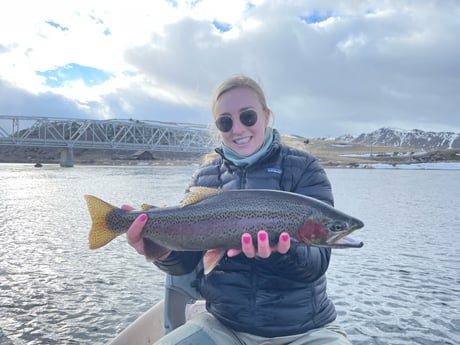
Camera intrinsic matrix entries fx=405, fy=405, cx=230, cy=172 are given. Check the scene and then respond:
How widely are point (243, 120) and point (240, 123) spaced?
46 millimetres

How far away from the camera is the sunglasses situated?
4.31 metres

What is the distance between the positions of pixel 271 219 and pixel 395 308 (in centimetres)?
520

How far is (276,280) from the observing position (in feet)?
11.8

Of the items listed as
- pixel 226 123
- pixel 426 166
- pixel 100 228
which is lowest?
pixel 426 166

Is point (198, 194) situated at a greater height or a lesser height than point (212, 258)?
greater

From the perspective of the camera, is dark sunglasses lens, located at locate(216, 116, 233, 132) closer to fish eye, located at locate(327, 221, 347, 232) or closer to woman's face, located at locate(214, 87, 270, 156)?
woman's face, located at locate(214, 87, 270, 156)

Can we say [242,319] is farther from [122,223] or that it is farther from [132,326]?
[132,326]

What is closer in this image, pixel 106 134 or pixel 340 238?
pixel 340 238

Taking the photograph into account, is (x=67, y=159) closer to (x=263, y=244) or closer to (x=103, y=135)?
(x=103, y=135)

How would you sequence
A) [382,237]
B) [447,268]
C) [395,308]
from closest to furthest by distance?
[395,308] < [447,268] < [382,237]

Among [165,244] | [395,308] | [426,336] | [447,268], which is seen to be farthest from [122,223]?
[447,268]

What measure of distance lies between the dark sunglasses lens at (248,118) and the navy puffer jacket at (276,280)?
360 mm

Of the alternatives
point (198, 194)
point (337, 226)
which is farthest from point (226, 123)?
point (337, 226)

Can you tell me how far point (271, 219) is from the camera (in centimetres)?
346
